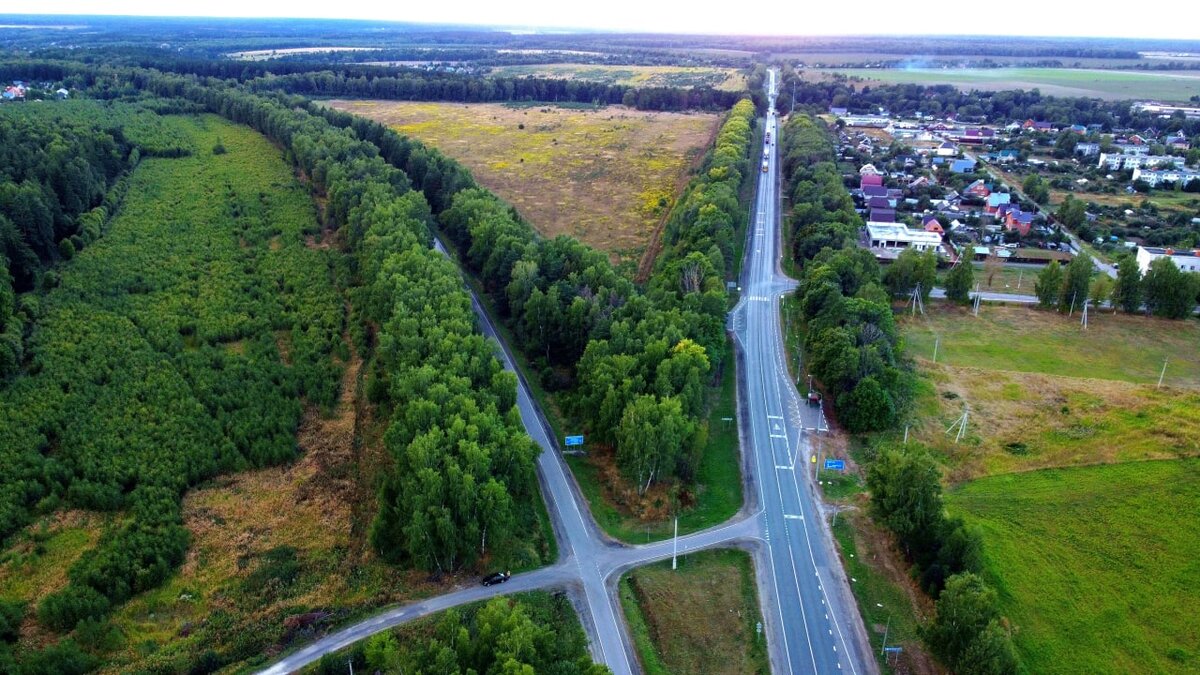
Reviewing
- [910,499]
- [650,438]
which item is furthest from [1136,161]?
[650,438]

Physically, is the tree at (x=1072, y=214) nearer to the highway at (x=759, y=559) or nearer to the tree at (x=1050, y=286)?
the tree at (x=1050, y=286)

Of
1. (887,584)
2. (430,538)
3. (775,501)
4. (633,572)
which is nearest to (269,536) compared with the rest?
(430,538)

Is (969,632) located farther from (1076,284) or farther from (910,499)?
(1076,284)

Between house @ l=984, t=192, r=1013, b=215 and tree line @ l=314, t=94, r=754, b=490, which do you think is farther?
house @ l=984, t=192, r=1013, b=215

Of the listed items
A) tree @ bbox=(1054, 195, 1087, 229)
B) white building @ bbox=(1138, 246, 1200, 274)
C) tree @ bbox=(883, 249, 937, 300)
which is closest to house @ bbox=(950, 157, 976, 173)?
tree @ bbox=(1054, 195, 1087, 229)

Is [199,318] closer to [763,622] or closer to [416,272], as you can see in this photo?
[416,272]

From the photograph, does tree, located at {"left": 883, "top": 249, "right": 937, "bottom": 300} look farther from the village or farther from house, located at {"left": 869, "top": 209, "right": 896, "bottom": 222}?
house, located at {"left": 869, "top": 209, "right": 896, "bottom": 222}

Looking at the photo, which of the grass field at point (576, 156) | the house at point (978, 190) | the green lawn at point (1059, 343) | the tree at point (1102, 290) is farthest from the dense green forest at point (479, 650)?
the house at point (978, 190)
